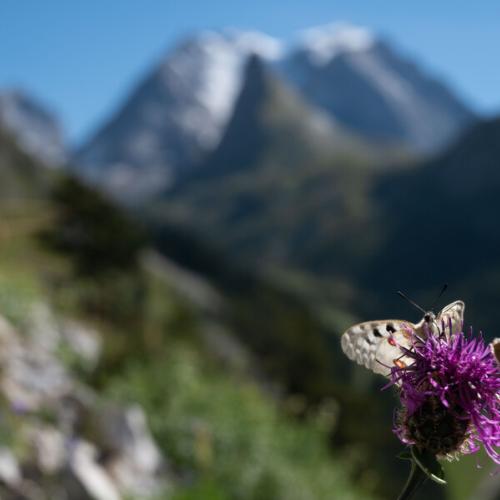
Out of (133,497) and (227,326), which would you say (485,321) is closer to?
(227,326)

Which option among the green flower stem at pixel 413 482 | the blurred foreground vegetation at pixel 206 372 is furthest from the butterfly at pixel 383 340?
the blurred foreground vegetation at pixel 206 372

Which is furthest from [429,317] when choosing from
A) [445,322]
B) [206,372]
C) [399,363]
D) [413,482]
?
[206,372]

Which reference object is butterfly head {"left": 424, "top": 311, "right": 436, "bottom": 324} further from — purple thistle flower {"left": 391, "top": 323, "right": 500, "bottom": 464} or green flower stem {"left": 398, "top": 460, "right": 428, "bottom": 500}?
green flower stem {"left": 398, "top": 460, "right": 428, "bottom": 500}

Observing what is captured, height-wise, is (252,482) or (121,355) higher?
(252,482)

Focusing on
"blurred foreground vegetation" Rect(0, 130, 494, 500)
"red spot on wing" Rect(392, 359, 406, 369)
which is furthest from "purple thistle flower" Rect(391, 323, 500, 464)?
"blurred foreground vegetation" Rect(0, 130, 494, 500)

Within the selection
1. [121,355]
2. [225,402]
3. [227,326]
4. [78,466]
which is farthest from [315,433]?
[227,326]

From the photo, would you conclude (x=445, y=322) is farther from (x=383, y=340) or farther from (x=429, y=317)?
(x=383, y=340)
